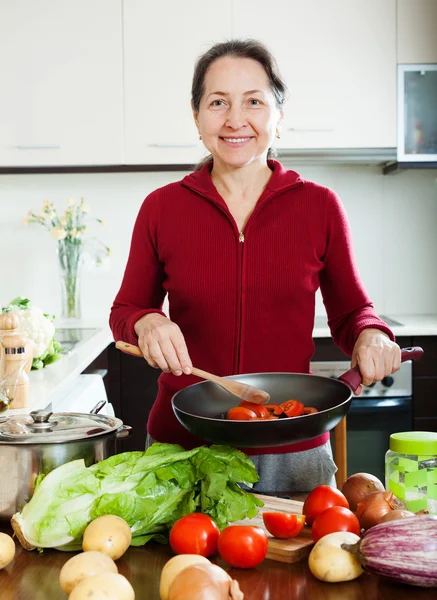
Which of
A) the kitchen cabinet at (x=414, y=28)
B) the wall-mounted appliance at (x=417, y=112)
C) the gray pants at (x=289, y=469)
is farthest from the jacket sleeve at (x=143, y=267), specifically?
the kitchen cabinet at (x=414, y=28)

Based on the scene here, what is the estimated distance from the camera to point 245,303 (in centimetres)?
156

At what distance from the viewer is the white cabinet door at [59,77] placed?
320cm

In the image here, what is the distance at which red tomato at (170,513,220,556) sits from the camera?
3.21 ft

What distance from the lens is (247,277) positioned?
1556 mm

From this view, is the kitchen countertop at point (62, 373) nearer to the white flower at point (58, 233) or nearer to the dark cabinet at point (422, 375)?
the white flower at point (58, 233)

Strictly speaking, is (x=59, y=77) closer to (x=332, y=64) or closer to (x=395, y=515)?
(x=332, y=64)

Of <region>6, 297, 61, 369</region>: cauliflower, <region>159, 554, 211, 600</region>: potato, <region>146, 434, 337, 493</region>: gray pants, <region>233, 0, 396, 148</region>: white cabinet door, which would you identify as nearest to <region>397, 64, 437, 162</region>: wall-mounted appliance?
<region>233, 0, 396, 148</region>: white cabinet door

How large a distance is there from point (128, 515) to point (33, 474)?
148 mm

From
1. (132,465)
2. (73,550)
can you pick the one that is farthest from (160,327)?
(73,550)

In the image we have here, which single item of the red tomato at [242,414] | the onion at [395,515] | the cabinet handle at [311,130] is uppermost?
the cabinet handle at [311,130]

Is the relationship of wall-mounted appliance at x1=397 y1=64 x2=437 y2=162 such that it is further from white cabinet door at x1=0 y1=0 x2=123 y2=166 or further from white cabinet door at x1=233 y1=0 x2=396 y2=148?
white cabinet door at x1=0 y1=0 x2=123 y2=166

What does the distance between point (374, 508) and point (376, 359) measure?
0.31m

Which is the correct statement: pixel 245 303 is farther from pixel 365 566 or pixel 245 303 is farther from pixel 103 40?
pixel 103 40

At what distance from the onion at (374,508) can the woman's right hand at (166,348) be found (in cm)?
35
